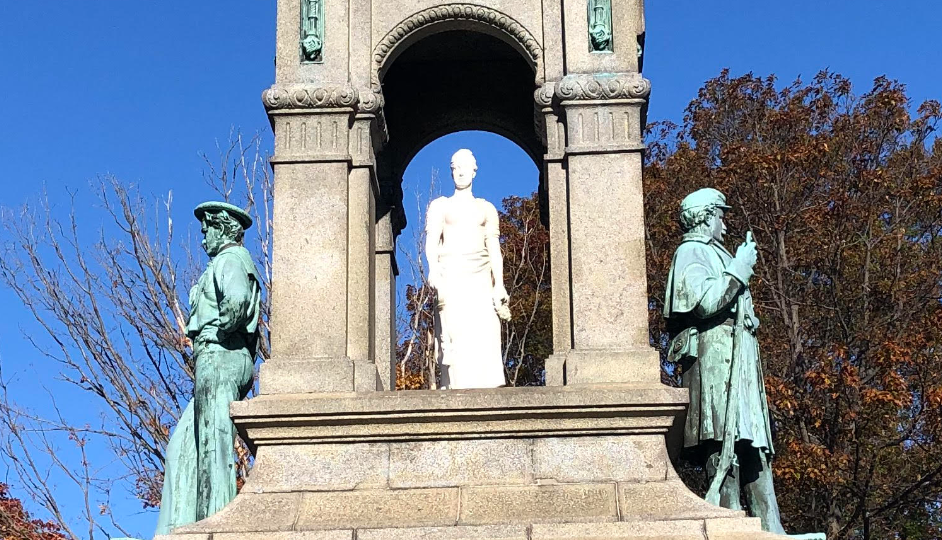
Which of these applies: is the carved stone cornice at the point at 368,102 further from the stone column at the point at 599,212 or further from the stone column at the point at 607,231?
the stone column at the point at 607,231

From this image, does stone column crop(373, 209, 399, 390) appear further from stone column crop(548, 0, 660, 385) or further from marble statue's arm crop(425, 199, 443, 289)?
stone column crop(548, 0, 660, 385)

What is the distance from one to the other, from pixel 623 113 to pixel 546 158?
0.62 metres

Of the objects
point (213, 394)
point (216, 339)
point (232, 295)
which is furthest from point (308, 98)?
point (213, 394)

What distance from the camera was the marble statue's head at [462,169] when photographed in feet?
35.9

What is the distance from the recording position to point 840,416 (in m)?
19.3

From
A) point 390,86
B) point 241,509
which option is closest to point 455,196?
point 390,86

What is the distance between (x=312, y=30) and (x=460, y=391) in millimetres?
3006

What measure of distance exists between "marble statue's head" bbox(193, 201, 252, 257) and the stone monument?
0.40m

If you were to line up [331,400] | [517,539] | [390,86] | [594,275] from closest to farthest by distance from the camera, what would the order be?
[517,539] → [331,400] → [594,275] → [390,86]

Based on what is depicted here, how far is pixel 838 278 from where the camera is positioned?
69.7 ft

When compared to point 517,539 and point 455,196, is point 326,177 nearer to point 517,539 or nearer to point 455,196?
point 455,196

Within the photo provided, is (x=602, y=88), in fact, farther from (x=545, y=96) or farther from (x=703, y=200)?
(x=703, y=200)

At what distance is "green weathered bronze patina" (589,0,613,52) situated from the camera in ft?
32.5

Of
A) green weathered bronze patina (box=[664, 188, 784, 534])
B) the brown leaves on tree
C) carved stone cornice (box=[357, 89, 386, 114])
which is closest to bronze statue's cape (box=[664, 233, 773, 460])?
green weathered bronze patina (box=[664, 188, 784, 534])
